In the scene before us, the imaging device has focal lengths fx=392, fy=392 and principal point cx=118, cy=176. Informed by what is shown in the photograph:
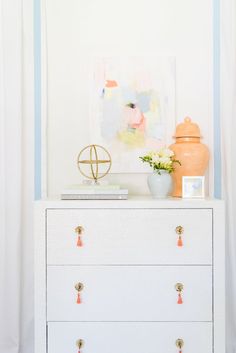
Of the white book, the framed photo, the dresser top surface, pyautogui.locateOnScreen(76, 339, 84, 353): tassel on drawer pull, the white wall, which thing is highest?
the white wall

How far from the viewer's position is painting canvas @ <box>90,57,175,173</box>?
6.98 feet

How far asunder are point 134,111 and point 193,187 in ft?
1.95

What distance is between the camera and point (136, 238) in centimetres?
165

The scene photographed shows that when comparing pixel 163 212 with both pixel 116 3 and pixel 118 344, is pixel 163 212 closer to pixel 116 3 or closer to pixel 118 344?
pixel 118 344

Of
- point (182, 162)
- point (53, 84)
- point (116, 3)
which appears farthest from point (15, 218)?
point (116, 3)

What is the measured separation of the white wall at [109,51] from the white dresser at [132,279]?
0.53 metres

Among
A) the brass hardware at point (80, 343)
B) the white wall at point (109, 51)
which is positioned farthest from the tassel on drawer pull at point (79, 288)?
the white wall at point (109, 51)

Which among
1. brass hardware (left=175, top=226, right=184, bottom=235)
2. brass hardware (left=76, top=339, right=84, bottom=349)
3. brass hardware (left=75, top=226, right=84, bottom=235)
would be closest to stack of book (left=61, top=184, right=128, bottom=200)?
brass hardware (left=75, top=226, right=84, bottom=235)

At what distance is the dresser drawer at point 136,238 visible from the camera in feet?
5.42

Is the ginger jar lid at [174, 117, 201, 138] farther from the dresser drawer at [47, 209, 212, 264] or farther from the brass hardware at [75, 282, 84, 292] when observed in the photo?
the brass hardware at [75, 282, 84, 292]

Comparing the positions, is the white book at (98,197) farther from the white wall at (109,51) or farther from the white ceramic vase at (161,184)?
the white wall at (109,51)

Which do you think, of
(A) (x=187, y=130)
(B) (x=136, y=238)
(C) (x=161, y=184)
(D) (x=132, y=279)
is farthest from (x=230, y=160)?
(D) (x=132, y=279)

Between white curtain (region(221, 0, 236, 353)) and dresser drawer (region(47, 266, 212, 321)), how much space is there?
0.50 metres

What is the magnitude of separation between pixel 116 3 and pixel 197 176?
108 centimetres
